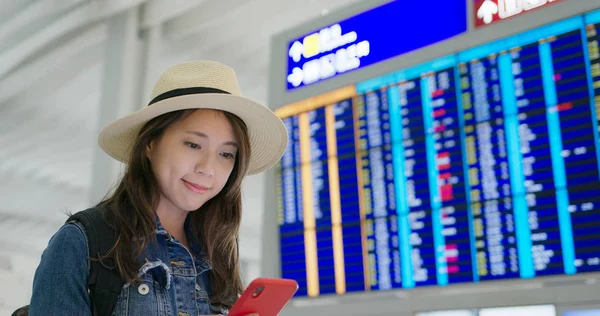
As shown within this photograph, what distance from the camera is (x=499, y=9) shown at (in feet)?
9.58

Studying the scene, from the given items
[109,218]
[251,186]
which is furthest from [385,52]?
[251,186]

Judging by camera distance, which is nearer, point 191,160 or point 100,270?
point 100,270

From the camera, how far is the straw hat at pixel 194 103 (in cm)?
149

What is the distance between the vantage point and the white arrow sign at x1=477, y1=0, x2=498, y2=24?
115 inches

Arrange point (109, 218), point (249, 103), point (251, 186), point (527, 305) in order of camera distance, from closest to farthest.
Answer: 1. point (109, 218)
2. point (249, 103)
3. point (527, 305)
4. point (251, 186)

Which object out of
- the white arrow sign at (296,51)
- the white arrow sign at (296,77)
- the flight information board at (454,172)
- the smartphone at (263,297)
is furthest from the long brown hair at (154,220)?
the white arrow sign at (296,51)

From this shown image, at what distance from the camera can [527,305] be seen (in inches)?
103

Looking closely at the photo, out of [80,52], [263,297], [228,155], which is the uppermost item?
[80,52]

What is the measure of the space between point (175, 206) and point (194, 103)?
0.25 metres

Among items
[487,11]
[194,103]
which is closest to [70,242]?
[194,103]

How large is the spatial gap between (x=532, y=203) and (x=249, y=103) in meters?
1.56

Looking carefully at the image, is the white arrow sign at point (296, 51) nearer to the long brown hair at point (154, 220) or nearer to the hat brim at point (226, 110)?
the hat brim at point (226, 110)

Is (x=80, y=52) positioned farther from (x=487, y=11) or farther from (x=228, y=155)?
(x=228, y=155)

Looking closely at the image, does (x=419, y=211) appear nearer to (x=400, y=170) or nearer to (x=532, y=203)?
(x=400, y=170)
